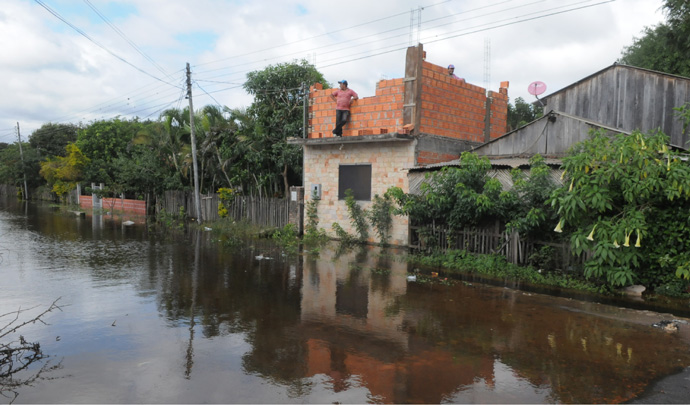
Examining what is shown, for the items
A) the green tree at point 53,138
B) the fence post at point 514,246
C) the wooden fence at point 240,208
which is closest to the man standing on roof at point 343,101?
the wooden fence at point 240,208

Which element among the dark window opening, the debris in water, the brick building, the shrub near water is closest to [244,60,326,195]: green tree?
the brick building

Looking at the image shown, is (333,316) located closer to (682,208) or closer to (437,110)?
(682,208)

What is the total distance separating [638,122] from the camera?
13227 millimetres

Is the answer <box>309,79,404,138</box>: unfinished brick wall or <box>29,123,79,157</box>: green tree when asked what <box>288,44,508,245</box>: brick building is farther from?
<box>29,123,79,157</box>: green tree

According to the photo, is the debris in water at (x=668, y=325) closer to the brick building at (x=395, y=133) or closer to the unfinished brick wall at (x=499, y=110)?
the brick building at (x=395, y=133)

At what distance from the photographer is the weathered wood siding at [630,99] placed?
1266cm

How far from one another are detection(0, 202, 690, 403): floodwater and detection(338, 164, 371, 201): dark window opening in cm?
471

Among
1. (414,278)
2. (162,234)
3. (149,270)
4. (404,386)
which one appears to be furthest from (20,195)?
(404,386)

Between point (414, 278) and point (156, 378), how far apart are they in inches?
233

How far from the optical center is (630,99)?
13359mm

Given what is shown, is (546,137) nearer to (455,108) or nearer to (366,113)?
(455,108)

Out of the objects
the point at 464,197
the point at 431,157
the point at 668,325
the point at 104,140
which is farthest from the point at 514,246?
the point at 104,140

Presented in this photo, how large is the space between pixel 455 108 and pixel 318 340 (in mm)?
10983

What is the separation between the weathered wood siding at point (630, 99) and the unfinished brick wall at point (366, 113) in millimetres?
5296
